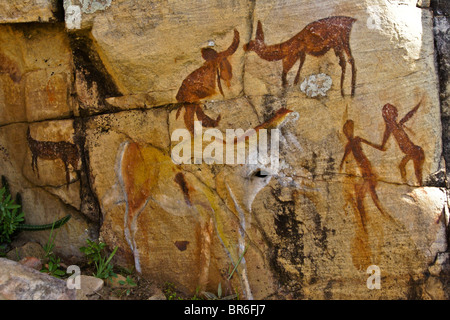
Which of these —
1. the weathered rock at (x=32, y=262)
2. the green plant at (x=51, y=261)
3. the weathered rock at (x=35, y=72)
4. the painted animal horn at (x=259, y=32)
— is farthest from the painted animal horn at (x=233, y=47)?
the weathered rock at (x=32, y=262)

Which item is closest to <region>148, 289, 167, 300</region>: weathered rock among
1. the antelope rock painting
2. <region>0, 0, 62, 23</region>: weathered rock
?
the antelope rock painting

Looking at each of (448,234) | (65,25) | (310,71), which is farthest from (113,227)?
(448,234)

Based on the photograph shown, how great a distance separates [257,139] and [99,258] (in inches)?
50.1

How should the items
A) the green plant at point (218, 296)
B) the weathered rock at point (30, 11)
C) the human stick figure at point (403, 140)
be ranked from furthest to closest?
1. the weathered rock at point (30, 11)
2. the green plant at point (218, 296)
3. the human stick figure at point (403, 140)

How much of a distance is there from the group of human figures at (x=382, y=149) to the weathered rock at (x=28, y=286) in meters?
1.69

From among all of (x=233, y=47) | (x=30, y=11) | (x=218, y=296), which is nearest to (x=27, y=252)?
(x=218, y=296)

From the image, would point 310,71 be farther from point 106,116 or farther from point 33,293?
point 33,293

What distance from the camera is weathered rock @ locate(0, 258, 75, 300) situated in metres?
2.38

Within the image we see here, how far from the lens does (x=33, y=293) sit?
2398 mm

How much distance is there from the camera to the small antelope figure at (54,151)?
3.13 m

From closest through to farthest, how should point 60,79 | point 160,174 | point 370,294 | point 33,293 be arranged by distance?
1. point 33,293
2. point 370,294
3. point 160,174
4. point 60,79

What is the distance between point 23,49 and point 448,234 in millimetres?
2981

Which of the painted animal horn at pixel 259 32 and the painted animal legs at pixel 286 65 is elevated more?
the painted animal horn at pixel 259 32

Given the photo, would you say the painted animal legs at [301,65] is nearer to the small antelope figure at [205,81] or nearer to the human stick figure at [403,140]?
the small antelope figure at [205,81]
